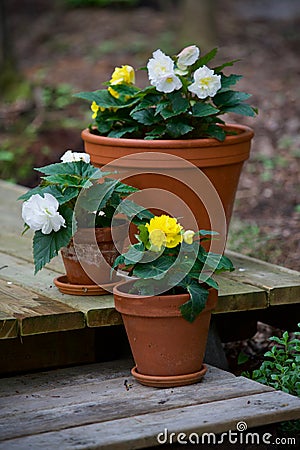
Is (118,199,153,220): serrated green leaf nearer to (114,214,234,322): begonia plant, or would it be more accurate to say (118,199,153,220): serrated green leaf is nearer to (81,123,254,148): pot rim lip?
(114,214,234,322): begonia plant

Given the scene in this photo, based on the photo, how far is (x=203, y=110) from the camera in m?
2.75

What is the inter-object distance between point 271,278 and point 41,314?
860 millimetres

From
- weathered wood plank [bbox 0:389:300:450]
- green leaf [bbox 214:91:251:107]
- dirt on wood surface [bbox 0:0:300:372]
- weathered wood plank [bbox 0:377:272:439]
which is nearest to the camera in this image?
weathered wood plank [bbox 0:389:300:450]

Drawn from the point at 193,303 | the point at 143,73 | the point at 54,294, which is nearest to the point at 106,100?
the point at 54,294

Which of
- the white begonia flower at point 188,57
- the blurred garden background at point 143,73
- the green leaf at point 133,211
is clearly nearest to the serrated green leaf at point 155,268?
the green leaf at point 133,211

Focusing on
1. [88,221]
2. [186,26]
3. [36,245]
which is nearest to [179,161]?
[88,221]

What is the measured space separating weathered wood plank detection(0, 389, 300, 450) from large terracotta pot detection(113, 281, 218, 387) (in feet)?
0.57

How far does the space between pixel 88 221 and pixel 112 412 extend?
623 mm

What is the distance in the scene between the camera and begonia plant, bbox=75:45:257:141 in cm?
271

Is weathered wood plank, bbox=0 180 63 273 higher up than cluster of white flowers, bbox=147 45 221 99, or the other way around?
cluster of white flowers, bbox=147 45 221 99

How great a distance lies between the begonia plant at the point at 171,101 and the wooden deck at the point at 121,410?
0.85 meters

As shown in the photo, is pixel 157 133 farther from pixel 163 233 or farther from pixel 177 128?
pixel 163 233

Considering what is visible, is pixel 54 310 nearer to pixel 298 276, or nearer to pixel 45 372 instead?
pixel 45 372

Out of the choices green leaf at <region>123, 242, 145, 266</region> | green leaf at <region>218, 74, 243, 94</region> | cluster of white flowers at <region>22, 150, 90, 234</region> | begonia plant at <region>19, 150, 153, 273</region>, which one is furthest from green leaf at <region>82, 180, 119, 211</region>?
green leaf at <region>218, 74, 243, 94</region>
